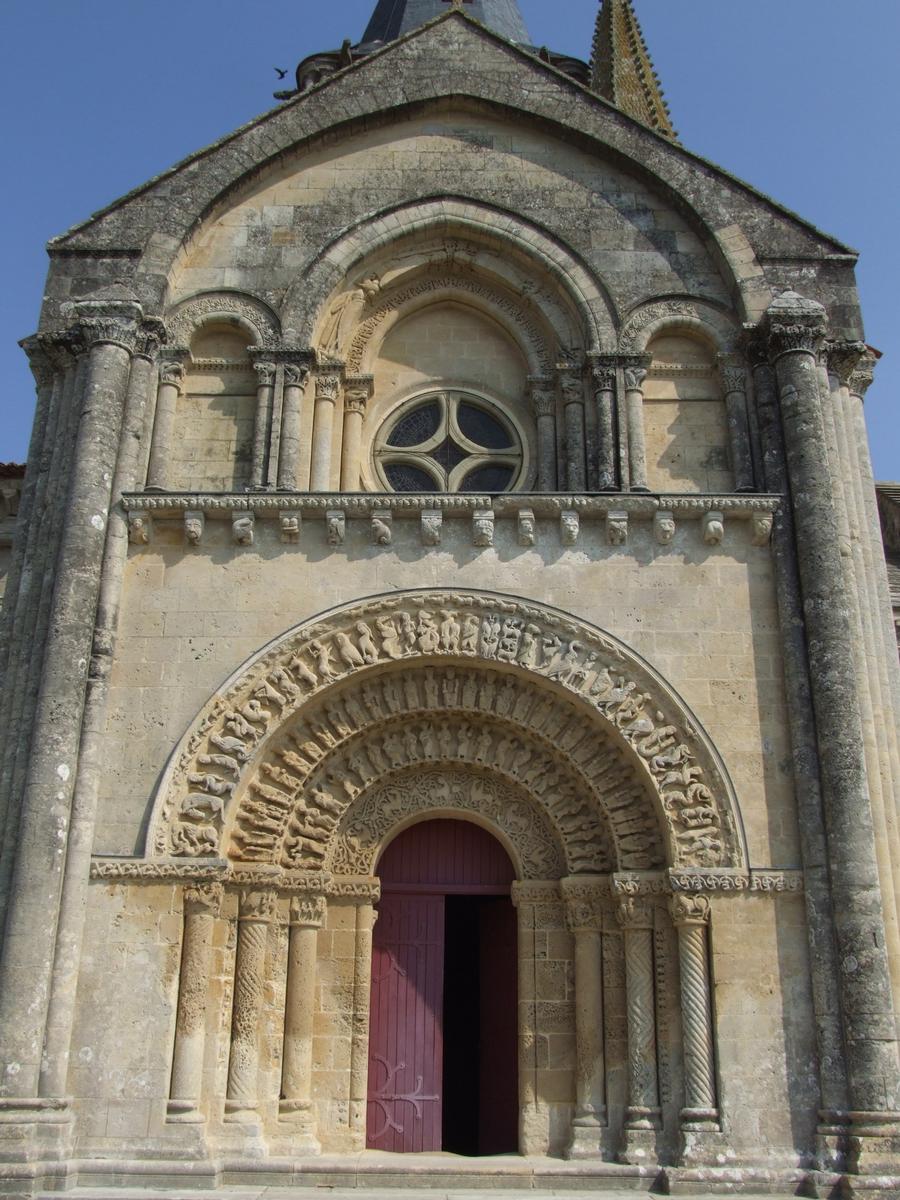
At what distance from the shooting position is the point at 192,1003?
883 cm

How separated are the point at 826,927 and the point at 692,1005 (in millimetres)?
1181

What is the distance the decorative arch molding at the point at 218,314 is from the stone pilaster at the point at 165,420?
234 mm

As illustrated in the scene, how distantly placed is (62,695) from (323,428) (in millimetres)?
3466

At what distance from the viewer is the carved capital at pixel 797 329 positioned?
10336 mm

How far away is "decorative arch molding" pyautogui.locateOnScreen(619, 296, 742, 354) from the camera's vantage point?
1098 cm

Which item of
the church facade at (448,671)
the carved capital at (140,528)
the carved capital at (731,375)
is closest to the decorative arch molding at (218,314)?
the church facade at (448,671)

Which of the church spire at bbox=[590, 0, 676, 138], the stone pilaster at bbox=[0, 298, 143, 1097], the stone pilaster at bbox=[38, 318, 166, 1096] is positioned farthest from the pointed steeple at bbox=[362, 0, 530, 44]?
the stone pilaster at bbox=[0, 298, 143, 1097]

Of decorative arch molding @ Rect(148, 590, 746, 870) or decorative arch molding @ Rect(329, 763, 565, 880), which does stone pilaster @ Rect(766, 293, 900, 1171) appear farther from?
decorative arch molding @ Rect(329, 763, 565, 880)

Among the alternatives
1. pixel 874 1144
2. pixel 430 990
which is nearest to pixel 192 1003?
pixel 430 990

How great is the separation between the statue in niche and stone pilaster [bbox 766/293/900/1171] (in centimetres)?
387

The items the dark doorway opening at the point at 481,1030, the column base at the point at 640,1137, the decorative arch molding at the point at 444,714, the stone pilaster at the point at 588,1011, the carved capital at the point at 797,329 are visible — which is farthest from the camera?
the carved capital at the point at 797,329

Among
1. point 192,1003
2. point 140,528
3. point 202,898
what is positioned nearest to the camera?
point 192,1003

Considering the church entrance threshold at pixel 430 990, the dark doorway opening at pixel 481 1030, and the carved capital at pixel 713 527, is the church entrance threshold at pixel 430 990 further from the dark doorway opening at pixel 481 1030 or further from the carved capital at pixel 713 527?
the carved capital at pixel 713 527

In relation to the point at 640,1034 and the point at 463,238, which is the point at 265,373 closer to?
the point at 463,238
